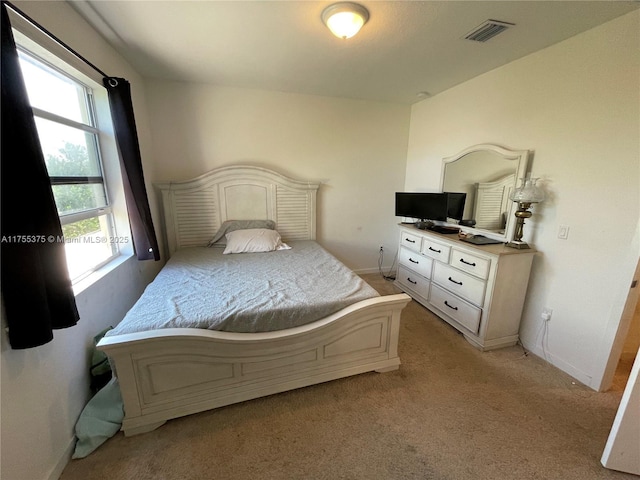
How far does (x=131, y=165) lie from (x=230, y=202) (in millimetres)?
1120

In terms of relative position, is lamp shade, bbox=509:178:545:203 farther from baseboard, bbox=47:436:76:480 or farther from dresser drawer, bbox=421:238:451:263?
baseboard, bbox=47:436:76:480

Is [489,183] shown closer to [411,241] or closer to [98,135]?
[411,241]

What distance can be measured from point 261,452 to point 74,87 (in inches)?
103

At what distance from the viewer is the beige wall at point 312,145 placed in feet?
9.55

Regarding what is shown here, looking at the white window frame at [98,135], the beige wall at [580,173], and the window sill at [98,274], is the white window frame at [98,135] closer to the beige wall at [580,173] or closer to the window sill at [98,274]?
the window sill at [98,274]

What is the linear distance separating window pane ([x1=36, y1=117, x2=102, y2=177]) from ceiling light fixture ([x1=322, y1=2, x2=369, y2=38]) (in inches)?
68.0

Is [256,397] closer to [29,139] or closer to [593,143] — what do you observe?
[29,139]

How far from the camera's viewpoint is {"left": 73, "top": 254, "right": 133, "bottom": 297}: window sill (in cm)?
159

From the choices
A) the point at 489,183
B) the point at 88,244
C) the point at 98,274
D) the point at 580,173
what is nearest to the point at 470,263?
the point at 489,183

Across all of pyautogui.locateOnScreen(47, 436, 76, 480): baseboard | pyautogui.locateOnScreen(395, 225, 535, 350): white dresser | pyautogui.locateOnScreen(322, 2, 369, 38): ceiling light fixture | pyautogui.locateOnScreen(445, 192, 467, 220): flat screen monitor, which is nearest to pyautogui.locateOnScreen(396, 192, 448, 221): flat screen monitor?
pyautogui.locateOnScreen(445, 192, 467, 220): flat screen monitor

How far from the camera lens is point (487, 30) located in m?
1.80

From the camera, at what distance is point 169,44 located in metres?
2.05

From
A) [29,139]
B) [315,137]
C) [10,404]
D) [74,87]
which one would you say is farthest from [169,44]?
[10,404]

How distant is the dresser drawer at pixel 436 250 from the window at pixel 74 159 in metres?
2.89
